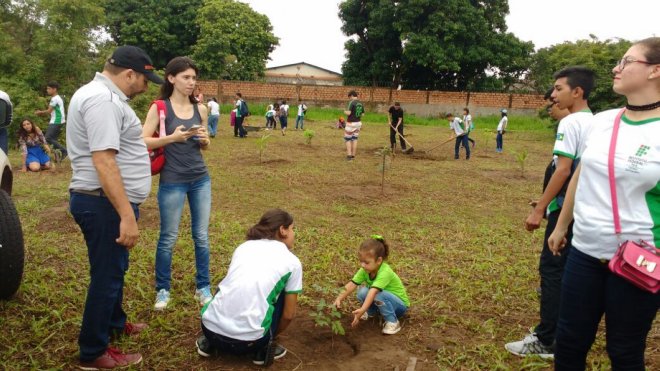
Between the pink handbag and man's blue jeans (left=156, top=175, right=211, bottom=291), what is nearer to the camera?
the pink handbag

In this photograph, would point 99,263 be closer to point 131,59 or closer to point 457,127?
point 131,59

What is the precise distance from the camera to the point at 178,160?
3.64 m

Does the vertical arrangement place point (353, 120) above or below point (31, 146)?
above

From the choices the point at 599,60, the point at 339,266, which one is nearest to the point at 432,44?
the point at 599,60

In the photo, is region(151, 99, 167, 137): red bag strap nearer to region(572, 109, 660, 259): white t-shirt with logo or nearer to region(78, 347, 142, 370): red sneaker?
region(78, 347, 142, 370): red sneaker

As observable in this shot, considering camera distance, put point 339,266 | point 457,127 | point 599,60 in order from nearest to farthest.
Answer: point 339,266 < point 457,127 < point 599,60

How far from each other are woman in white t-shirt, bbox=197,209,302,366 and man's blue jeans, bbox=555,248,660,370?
143 centimetres

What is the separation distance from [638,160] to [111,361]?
9.45 feet

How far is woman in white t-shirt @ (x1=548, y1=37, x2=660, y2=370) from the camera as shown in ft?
6.76

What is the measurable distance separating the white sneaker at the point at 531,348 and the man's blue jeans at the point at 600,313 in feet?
3.09

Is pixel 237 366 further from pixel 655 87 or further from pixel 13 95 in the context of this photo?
pixel 13 95

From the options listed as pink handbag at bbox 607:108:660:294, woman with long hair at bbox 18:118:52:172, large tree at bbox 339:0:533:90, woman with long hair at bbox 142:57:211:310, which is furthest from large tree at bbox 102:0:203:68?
pink handbag at bbox 607:108:660:294

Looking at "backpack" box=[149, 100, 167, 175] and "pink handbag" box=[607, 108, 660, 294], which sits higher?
"backpack" box=[149, 100, 167, 175]

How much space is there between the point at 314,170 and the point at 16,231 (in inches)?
270
